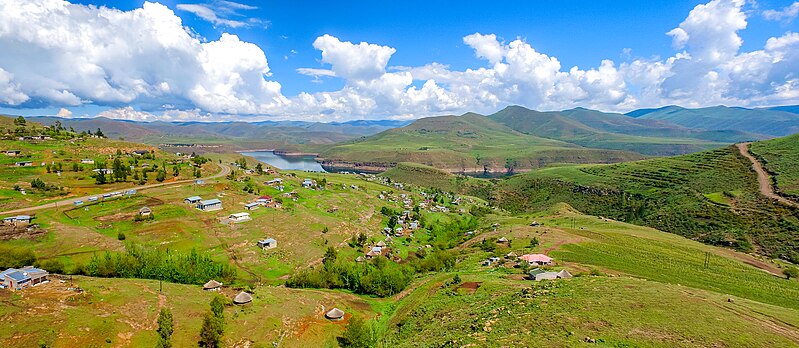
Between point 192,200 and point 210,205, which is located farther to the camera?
point 192,200

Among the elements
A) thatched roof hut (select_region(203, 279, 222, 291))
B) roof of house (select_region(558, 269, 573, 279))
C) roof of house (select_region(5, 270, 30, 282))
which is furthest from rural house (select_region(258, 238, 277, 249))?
roof of house (select_region(558, 269, 573, 279))

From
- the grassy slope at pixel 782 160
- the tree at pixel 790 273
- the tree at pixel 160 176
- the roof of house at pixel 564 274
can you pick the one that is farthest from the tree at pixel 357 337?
the grassy slope at pixel 782 160

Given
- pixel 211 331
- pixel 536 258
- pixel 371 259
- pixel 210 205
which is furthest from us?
pixel 210 205

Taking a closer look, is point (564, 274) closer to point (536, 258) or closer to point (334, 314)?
point (536, 258)

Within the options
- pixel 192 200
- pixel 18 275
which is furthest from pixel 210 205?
pixel 18 275

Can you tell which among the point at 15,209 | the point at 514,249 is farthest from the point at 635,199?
the point at 15,209

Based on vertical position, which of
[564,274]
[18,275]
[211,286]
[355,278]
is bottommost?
[355,278]

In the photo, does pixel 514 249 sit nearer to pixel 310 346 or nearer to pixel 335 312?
pixel 335 312
